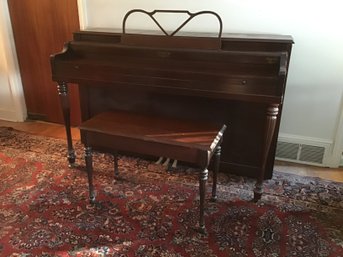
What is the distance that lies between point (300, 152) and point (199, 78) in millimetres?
1107

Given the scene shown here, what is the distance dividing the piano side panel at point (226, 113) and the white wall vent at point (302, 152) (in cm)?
33

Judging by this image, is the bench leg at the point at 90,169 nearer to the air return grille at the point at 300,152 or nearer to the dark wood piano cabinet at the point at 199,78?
the dark wood piano cabinet at the point at 199,78

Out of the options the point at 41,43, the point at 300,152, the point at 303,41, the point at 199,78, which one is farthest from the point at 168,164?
the point at 41,43

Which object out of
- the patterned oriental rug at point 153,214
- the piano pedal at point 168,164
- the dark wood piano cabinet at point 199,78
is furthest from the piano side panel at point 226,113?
the piano pedal at point 168,164

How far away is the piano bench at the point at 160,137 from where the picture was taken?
159cm

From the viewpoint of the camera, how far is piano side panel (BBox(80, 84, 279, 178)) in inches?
83.7

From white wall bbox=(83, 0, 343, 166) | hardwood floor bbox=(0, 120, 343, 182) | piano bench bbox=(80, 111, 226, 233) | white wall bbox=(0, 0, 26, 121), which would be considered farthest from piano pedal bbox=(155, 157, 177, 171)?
white wall bbox=(0, 0, 26, 121)

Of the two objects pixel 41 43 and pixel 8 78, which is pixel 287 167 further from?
pixel 8 78

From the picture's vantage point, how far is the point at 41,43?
9.43 ft

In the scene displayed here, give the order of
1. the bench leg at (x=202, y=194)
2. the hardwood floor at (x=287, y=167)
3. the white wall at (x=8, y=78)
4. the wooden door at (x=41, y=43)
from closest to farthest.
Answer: the bench leg at (x=202, y=194), the hardwood floor at (x=287, y=167), the wooden door at (x=41, y=43), the white wall at (x=8, y=78)

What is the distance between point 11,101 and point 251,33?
2.41 meters

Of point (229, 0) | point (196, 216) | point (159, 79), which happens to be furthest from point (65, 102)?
point (229, 0)

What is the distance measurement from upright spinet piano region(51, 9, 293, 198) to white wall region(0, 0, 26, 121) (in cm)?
106

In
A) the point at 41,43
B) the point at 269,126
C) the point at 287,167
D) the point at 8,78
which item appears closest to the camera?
the point at 269,126
